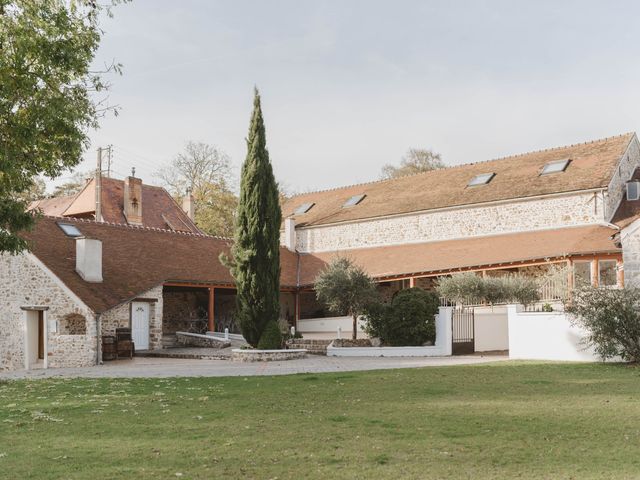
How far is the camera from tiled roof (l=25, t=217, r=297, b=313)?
23656 mm

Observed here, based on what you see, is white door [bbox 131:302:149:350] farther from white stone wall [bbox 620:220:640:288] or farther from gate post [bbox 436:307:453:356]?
white stone wall [bbox 620:220:640:288]

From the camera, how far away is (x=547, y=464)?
6.22 metres

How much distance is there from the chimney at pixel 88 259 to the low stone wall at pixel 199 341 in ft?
14.8

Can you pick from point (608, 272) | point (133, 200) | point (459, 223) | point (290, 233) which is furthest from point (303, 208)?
point (608, 272)

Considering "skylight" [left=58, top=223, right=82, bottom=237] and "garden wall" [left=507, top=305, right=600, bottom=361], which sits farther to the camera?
"skylight" [left=58, top=223, right=82, bottom=237]

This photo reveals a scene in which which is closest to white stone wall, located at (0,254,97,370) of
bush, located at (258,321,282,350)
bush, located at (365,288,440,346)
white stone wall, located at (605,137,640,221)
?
bush, located at (258,321,282,350)

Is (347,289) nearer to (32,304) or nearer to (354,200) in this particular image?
(32,304)

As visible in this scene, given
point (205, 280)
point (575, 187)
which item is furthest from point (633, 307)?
point (205, 280)

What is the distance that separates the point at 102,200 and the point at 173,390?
30.4 metres

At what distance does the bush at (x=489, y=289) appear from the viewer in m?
24.9

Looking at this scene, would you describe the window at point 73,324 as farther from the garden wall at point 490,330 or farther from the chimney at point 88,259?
the garden wall at point 490,330

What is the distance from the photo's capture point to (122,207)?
41.8 m

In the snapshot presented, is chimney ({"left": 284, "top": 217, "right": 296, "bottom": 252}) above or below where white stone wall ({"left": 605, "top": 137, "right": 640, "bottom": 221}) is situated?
below

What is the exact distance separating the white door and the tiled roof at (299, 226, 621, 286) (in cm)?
852
